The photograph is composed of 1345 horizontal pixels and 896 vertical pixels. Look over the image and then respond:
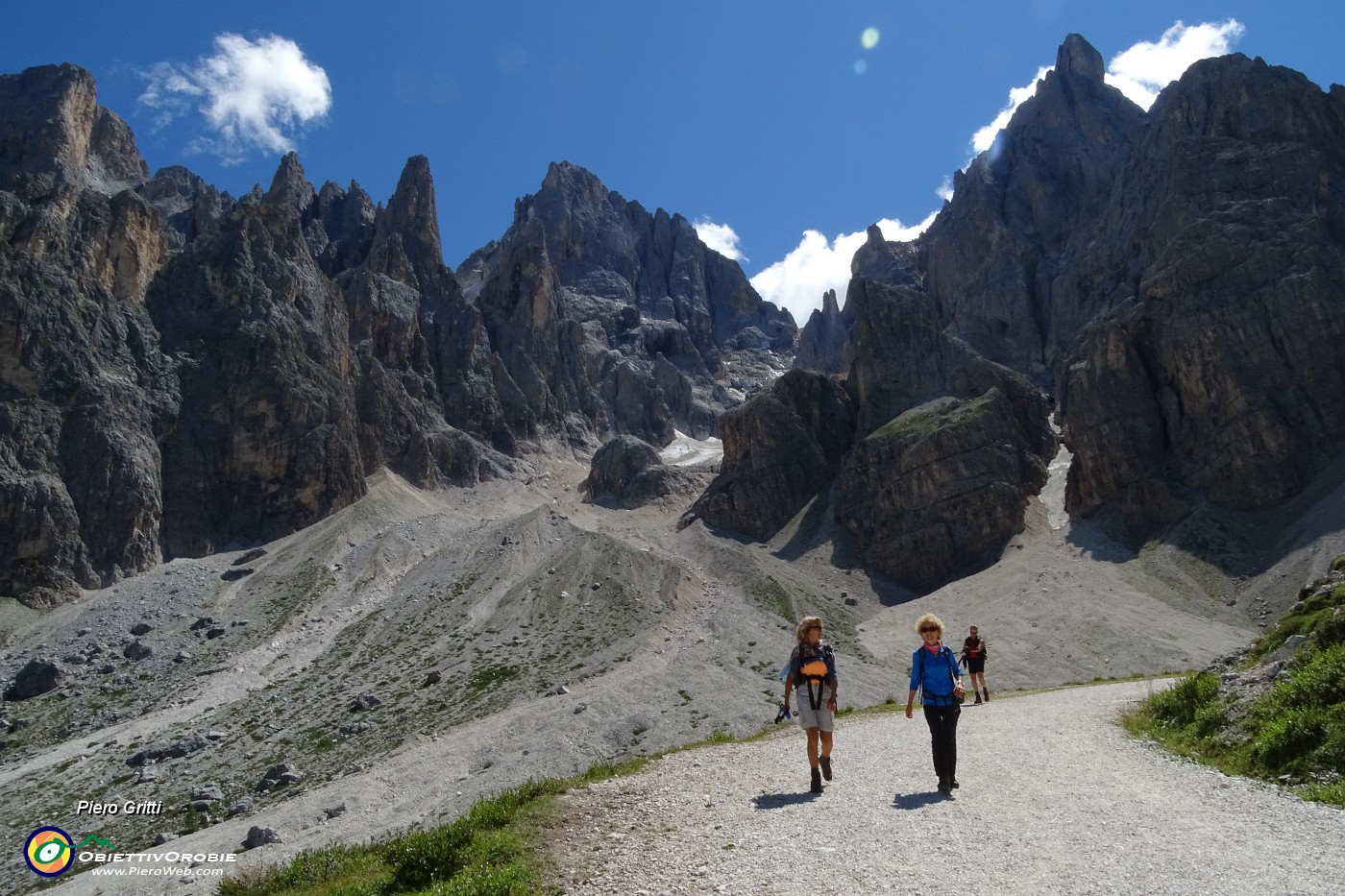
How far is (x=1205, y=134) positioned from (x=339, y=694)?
134680 millimetres

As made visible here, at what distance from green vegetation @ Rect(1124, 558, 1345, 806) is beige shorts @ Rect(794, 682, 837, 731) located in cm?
606

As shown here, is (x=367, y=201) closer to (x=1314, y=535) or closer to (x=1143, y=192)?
(x=1143, y=192)

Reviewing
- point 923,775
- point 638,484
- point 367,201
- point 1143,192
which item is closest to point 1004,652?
point 923,775

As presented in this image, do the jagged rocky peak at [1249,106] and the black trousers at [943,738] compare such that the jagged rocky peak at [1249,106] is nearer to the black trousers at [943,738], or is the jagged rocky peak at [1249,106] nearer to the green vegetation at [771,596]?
the green vegetation at [771,596]

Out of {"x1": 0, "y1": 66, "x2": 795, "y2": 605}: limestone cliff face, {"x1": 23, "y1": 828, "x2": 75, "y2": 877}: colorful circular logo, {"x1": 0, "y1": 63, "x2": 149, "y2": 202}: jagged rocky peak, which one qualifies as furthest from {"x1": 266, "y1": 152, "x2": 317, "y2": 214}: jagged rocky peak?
{"x1": 23, "y1": 828, "x2": 75, "y2": 877}: colorful circular logo

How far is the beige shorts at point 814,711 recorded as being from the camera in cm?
1312

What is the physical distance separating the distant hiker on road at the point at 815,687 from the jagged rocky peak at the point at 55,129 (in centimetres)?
14049

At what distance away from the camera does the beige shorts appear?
13.1 m

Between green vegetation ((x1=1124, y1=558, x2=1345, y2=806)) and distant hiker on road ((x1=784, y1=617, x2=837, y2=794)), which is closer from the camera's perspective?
green vegetation ((x1=1124, y1=558, x2=1345, y2=806))

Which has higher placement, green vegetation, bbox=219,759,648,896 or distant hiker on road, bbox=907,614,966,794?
distant hiker on road, bbox=907,614,966,794

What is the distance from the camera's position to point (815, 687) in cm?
1322

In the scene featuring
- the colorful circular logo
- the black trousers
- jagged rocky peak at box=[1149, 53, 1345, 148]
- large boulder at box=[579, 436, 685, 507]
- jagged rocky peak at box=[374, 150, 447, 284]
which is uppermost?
jagged rocky peak at box=[374, 150, 447, 284]

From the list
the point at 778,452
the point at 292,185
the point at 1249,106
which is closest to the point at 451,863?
the point at 778,452

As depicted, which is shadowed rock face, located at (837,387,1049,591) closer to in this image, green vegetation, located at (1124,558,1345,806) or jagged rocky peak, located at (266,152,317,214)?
green vegetation, located at (1124,558,1345,806)
